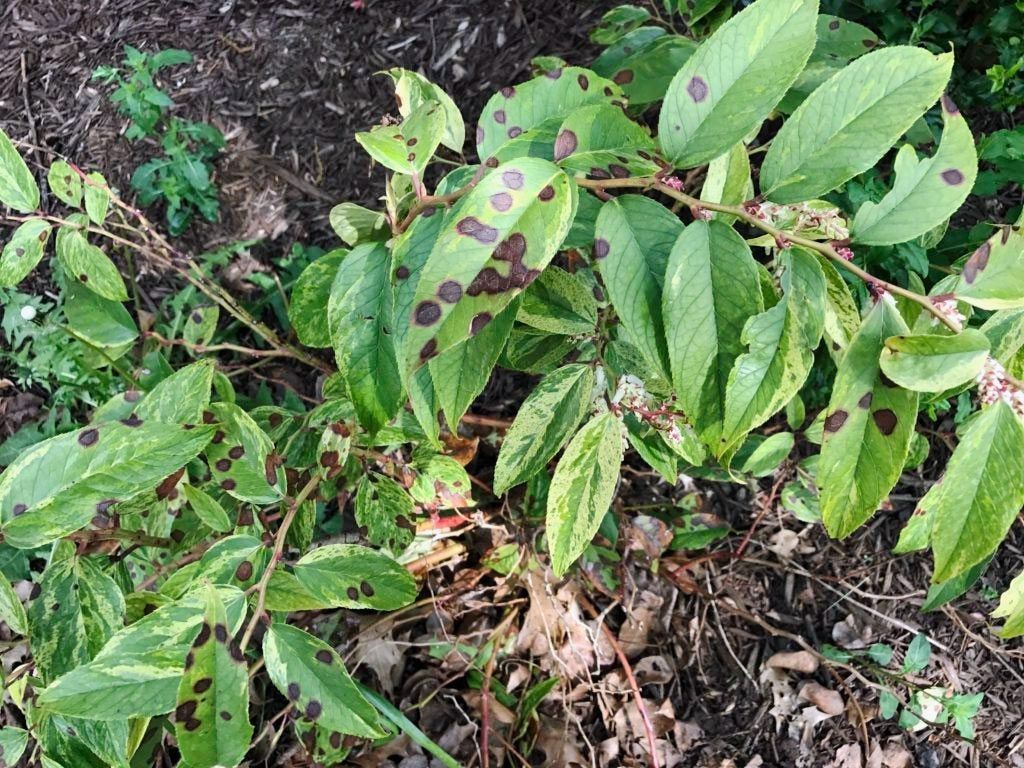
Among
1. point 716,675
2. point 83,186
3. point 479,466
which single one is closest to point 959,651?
point 716,675

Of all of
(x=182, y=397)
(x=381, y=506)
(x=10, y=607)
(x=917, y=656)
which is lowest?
(x=917, y=656)

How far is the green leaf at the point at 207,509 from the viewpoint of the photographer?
109cm

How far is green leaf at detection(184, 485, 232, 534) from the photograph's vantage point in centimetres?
109

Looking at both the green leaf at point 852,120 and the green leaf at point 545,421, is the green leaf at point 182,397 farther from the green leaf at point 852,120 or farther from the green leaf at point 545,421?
the green leaf at point 852,120

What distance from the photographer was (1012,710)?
1783 millimetres

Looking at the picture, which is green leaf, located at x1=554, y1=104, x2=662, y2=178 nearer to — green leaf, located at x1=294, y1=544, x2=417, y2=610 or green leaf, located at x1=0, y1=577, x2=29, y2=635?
green leaf, located at x1=294, y1=544, x2=417, y2=610

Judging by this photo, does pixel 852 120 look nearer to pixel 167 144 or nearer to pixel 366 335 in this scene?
pixel 366 335

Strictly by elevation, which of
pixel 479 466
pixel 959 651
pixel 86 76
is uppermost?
pixel 86 76

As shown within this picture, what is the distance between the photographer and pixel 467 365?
2.81 ft

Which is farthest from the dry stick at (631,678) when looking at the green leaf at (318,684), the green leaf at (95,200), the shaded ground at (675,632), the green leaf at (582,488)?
the green leaf at (95,200)

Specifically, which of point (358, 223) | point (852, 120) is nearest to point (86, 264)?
point (358, 223)

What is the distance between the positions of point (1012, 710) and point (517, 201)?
1.90m

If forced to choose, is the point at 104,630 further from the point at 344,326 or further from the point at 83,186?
the point at 83,186

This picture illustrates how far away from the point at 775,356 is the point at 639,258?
0.19m
